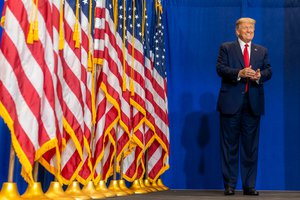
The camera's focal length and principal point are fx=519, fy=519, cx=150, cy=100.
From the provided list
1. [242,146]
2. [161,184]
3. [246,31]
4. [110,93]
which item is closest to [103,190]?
[110,93]

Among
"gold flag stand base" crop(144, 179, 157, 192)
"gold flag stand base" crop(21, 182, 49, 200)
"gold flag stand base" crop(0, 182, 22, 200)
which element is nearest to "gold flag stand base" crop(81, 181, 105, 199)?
"gold flag stand base" crop(21, 182, 49, 200)

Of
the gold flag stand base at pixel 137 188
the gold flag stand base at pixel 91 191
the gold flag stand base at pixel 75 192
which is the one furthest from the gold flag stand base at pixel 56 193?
the gold flag stand base at pixel 137 188

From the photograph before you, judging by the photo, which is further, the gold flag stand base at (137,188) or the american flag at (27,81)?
the gold flag stand base at (137,188)

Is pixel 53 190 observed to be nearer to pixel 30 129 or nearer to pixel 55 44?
pixel 30 129

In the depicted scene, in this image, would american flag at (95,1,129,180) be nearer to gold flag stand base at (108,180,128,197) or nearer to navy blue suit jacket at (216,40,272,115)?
gold flag stand base at (108,180,128,197)

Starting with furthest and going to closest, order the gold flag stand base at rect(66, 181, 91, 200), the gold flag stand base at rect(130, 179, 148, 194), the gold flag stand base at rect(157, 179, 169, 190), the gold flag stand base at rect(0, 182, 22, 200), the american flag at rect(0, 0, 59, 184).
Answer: the gold flag stand base at rect(157, 179, 169, 190) → the gold flag stand base at rect(130, 179, 148, 194) → the gold flag stand base at rect(66, 181, 91, 200) → the american flag at rect(0, 0, 59, 184) → the gold flag stand base at rect(0, 182, 22, 200)

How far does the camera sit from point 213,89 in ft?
24.2

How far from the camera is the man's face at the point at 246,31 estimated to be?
5.15 m

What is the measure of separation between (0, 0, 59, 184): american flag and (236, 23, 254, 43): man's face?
242 cm

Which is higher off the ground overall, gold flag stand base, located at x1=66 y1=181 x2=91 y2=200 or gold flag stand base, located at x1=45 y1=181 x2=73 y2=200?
gold flag stand base, located at x1=45 y1=181 x2=73 y2=200

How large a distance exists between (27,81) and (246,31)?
2.72 m

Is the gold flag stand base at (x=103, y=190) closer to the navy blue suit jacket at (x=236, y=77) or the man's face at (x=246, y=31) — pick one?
the navy blue suit jacket at (x=236, y=77)

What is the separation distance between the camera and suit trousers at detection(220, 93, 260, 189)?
5.14 metres

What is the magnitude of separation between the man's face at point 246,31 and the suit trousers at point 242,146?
1.85 feet
